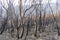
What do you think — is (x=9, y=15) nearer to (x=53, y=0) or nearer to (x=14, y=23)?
(x=14, y=23)

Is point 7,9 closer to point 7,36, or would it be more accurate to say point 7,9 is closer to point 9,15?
point 9,15

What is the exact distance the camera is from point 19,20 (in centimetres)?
218

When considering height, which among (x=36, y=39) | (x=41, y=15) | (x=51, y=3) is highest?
(x=51, y=3)

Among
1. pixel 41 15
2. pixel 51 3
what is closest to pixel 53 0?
pixel 51 3

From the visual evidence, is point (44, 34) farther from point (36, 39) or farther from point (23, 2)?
point (23, 2)

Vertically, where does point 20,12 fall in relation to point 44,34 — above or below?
above

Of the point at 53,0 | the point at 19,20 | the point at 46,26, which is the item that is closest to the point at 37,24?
the point at 46,26

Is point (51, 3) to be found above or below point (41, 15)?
above

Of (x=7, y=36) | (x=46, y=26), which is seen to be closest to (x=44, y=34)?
(x=46, y=26)

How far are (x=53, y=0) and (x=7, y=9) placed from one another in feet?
2.42

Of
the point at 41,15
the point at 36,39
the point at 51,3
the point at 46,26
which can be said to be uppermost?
the point at 51,3

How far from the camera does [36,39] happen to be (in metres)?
2.13

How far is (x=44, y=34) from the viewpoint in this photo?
2111 millimetres

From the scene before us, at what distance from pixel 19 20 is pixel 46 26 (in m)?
0.44
